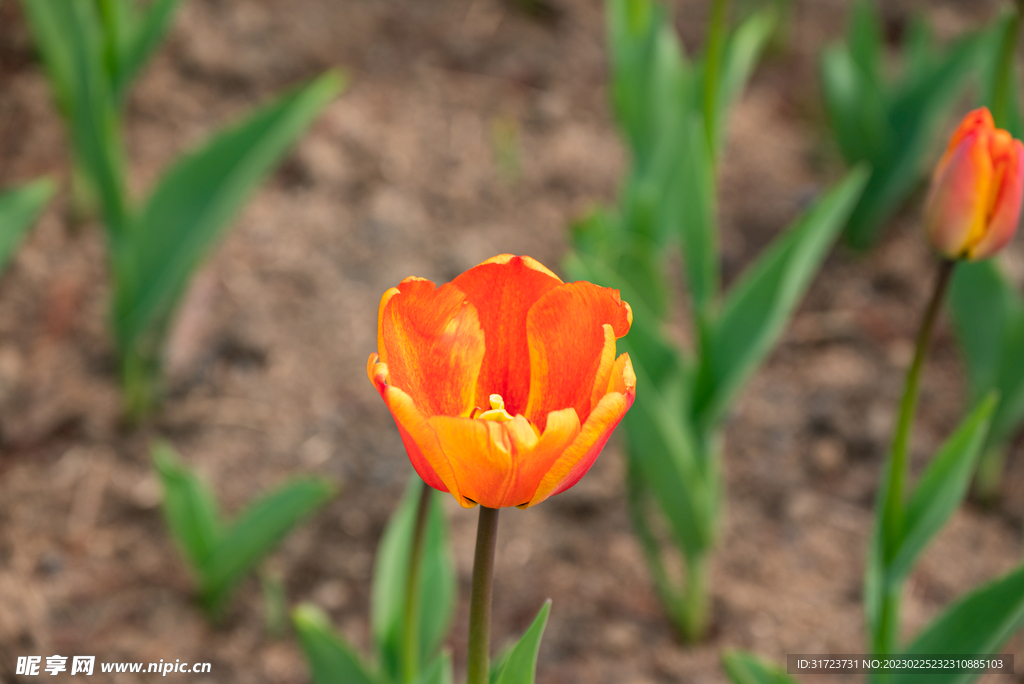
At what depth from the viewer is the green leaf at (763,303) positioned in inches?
47.8

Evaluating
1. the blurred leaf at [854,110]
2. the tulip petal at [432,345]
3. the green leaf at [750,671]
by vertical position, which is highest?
the blurred leaf at [854,110]

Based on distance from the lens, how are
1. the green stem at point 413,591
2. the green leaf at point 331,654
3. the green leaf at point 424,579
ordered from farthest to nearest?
the green leaf at point 424,579, the green leaf at point 331,654, the green stem at point 413,591

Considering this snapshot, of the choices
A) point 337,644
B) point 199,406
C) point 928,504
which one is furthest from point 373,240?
point 928,504

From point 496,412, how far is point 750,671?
593mm

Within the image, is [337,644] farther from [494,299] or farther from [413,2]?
[413,2]

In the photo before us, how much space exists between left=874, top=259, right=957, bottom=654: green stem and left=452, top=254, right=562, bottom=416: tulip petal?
0.51 metres

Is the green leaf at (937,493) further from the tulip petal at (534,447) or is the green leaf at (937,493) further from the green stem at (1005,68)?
the tulip petal at (534,447)

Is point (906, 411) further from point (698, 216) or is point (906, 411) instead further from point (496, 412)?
point (496, 412)

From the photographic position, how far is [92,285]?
1.86 m

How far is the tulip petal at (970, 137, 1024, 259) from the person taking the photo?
0.87 meters

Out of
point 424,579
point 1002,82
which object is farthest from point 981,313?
point 424,579

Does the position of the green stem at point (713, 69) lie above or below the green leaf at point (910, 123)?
below

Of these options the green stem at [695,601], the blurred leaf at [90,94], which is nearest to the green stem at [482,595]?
the green stem at [695,601]

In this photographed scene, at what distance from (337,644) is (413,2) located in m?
2.16
